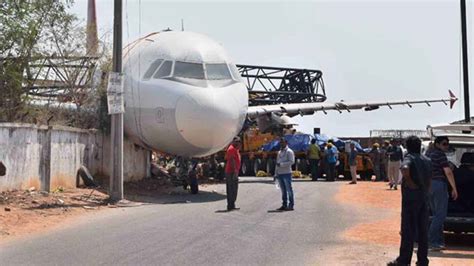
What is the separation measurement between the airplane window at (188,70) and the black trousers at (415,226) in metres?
10.8

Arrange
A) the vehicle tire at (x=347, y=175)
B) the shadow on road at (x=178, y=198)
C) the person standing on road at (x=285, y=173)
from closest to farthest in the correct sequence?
the person standing on road at (x=285, y=173) → the shadow on road at (x=178, y=198) → the vehicle tire at (x=347, y=175)

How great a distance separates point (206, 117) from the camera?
18844 mm

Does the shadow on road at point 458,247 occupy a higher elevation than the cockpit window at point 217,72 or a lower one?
lower

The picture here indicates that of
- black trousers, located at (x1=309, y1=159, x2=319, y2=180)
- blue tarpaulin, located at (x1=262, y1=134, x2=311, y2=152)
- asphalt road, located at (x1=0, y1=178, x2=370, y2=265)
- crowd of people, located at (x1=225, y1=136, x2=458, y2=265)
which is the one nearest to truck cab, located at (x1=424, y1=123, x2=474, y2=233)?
crowd of people, located at (x1=225, y1=136, x2=458, y2=265)

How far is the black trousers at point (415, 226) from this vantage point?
9641mm

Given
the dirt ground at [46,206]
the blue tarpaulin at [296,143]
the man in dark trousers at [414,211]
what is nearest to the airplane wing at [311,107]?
the blue tarpaulin at [296,143]

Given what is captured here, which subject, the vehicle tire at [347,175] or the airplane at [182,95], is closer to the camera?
the airplane at [182,95]

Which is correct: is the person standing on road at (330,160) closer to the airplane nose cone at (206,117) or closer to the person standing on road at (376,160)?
the person standing on road at (376,160)

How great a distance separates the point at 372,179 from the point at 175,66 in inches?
633

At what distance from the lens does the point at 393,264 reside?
995cm

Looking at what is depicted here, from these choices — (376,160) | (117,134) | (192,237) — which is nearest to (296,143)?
(376,160)

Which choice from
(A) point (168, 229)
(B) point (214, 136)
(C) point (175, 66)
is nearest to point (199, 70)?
(C) point (175, 66)

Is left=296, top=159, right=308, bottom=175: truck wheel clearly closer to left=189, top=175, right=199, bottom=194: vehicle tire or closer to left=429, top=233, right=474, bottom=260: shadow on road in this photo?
left=189, top=175, right=199, bottom=194: vehicle tire

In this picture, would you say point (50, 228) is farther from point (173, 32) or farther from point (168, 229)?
point (173, 32)
